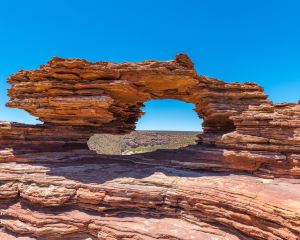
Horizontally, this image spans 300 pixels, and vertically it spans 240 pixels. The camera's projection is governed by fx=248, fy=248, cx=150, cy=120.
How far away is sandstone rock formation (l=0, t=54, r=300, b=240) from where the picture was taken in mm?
13547

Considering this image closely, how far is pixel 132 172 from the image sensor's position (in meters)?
18.0

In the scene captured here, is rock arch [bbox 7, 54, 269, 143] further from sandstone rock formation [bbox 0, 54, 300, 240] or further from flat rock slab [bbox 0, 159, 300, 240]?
flat rock slab [bbox 0, 159, 300, 240]

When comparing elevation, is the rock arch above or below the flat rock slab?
above

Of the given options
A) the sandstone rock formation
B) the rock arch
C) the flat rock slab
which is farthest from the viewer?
the rock arch

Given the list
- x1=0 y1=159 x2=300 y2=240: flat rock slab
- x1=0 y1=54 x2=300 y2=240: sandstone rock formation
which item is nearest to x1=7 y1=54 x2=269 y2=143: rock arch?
x1=0 y1=54 x2=300 y2=240: sandstone rock formation

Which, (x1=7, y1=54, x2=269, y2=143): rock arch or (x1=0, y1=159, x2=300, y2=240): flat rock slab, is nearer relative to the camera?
(x1=0, y1=159, x2=300, y2=240): flat rock slab

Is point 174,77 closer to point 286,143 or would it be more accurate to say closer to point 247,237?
point 286,143

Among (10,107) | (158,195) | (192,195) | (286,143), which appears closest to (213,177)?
(192,195)

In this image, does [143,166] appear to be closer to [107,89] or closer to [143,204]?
[143,204]

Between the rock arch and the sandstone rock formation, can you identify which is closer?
the sandstone rock formation

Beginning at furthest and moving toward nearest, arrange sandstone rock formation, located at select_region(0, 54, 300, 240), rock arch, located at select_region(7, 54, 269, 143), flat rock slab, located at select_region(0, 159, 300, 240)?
rock arch, located at select_region(7, 54, 269, 143) < sandstone rock formation, located at select_region(0, 54, 300, 240) < flat rock slab, located at select_region(0, 159, 300, 240)

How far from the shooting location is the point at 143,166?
63.6 ft

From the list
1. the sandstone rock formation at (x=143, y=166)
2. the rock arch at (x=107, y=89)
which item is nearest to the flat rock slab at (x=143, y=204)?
the sandstone rock formation at (x=143, y=166)

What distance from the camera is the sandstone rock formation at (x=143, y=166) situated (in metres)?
13.5
